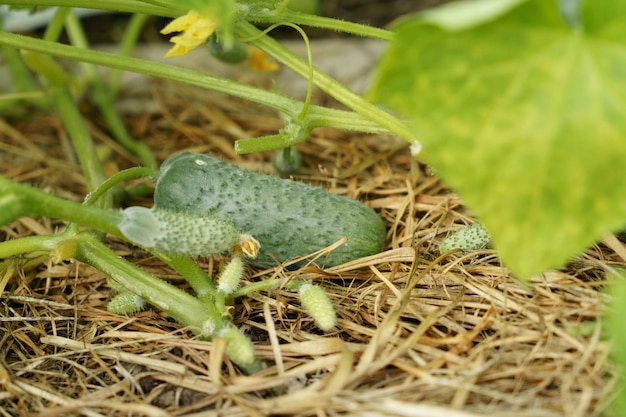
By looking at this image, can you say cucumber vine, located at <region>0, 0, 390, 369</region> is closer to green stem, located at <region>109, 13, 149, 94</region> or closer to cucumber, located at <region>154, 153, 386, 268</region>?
cucumber, located at <region>154, 153, 386, 268</region>

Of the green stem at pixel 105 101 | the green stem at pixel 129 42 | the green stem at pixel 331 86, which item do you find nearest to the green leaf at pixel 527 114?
the green stem at pixel 331 86

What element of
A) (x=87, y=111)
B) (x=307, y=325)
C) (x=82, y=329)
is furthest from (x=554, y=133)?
(x=87, y=111)

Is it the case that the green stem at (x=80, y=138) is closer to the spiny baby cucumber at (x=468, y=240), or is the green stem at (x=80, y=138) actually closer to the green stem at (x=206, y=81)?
the green stem at (x=206, y=81)

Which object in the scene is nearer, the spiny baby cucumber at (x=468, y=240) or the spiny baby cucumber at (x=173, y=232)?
the spiny baby cucumber at (x=173, y=232)

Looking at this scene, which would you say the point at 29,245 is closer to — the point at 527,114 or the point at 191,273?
the point at 191,273

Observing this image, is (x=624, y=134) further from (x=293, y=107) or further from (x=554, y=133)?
(x=293, y=107)
